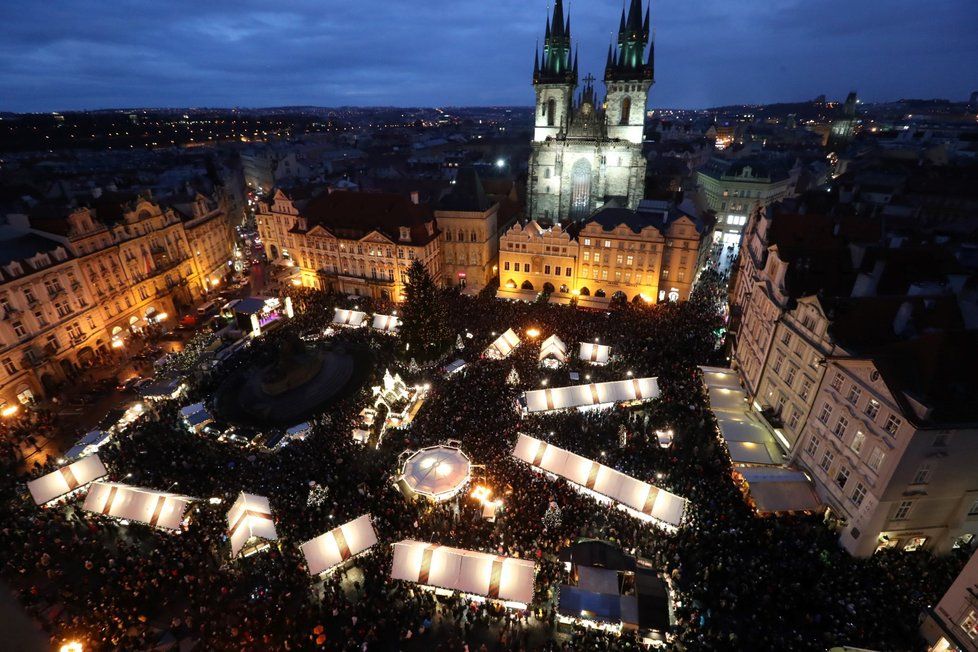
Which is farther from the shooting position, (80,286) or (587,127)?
(587,127)

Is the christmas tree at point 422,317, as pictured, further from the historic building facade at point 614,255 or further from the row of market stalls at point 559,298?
the historic building facade at point 614,255

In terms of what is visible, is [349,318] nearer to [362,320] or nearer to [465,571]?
[362,320]

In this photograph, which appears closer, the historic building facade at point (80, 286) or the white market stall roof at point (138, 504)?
the white market stall roof at point (138, 504)

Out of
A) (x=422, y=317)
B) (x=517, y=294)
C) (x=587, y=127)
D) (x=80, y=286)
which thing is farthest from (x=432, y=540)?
(x=587, y=127)

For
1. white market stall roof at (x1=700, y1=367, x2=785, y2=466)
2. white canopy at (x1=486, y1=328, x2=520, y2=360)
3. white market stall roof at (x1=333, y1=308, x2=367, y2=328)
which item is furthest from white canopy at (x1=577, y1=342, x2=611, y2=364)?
white market stall roof at (x1=333, y1=308, x2=367, y2=328)

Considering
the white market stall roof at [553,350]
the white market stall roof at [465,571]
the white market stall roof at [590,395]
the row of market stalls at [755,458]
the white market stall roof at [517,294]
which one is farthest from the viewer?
the white market stall roof at [517,294]

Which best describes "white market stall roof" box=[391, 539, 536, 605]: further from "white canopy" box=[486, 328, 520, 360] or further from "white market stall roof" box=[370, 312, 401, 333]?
"white market stall roof" box=[370, 312, 401, 333]

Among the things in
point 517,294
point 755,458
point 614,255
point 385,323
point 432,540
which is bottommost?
point 432,540

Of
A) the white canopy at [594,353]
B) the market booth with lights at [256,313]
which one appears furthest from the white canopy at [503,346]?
the market booth with lights at [256,313]
